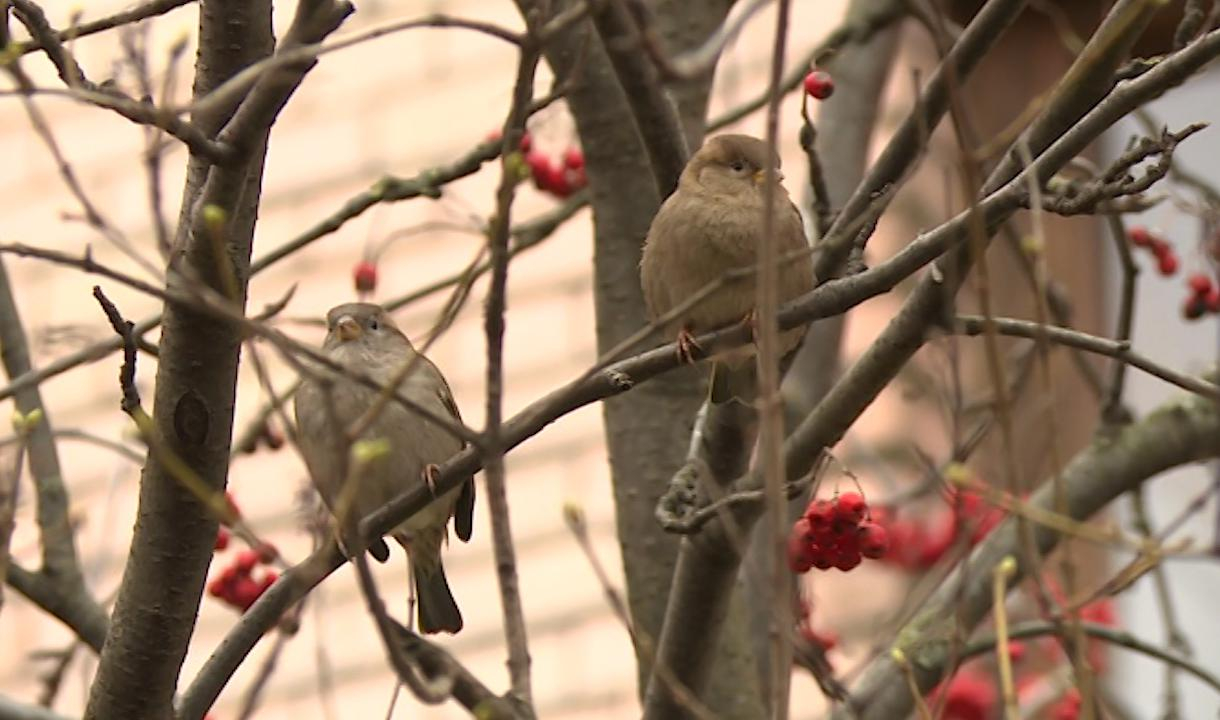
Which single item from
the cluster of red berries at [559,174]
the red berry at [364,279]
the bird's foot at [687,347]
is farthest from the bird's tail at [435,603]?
the bird's foot at [687,347]

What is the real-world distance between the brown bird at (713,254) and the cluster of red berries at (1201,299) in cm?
71

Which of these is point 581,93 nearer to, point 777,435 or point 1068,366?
point 777,435

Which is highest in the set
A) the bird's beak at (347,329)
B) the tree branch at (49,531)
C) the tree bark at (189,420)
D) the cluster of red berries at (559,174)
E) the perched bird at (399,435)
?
the cluster of red berries at (559,174)

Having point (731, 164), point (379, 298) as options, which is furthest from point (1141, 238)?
point (379, 298)

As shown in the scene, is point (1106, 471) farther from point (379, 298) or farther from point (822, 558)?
point (379, 298)

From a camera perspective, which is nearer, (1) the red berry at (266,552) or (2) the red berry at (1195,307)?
(1) the red berry at (266,552)

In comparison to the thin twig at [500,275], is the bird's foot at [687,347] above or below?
above

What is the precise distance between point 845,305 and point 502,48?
2.88m

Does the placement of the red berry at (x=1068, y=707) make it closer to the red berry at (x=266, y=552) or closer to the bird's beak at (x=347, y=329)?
the bird's beak at (x=347, y=329)

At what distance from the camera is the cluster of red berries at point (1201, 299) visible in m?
3.54

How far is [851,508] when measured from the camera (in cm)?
280

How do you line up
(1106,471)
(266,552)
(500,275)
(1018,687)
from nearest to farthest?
(500,275), (266,552), (1106,471), (1018,687)

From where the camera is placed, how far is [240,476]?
528 cm

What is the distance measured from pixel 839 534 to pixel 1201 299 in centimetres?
103
